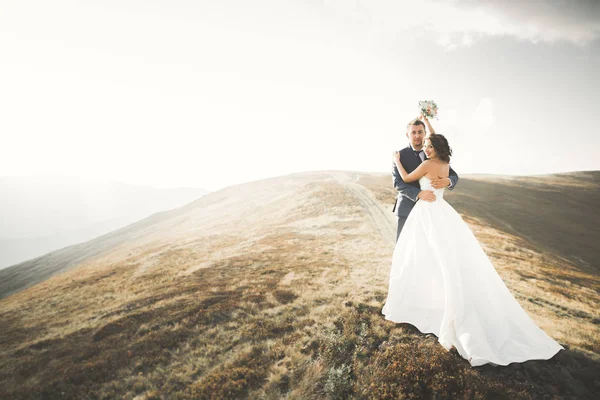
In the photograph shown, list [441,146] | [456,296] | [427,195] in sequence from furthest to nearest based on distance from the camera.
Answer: [427,195], [441,146], [456,296]

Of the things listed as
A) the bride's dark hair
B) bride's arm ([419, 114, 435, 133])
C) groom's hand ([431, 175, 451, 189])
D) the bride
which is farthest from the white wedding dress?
bride's arm ([419, 114, 435, 133])

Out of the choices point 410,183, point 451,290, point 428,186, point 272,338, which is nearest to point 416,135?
point 410,183

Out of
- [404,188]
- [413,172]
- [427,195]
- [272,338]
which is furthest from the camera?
[272,338]

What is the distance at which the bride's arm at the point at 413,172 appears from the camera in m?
5.63

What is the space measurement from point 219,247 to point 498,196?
200 ft

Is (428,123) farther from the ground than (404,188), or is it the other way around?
(428,123)

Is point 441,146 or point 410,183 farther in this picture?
point 410,183

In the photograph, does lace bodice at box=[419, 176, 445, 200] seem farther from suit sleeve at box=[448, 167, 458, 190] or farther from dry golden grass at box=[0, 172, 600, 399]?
dry golden grass at box=[0, 172, 600, 399]

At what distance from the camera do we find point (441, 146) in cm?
560

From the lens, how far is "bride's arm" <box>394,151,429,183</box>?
222 inches

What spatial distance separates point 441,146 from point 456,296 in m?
3.42

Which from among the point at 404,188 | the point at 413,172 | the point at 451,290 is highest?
Result: the point at 413,172

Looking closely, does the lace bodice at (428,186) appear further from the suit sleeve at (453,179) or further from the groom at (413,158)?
the suit sleeve at (453,179)

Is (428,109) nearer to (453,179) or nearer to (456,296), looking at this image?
(453,179)
